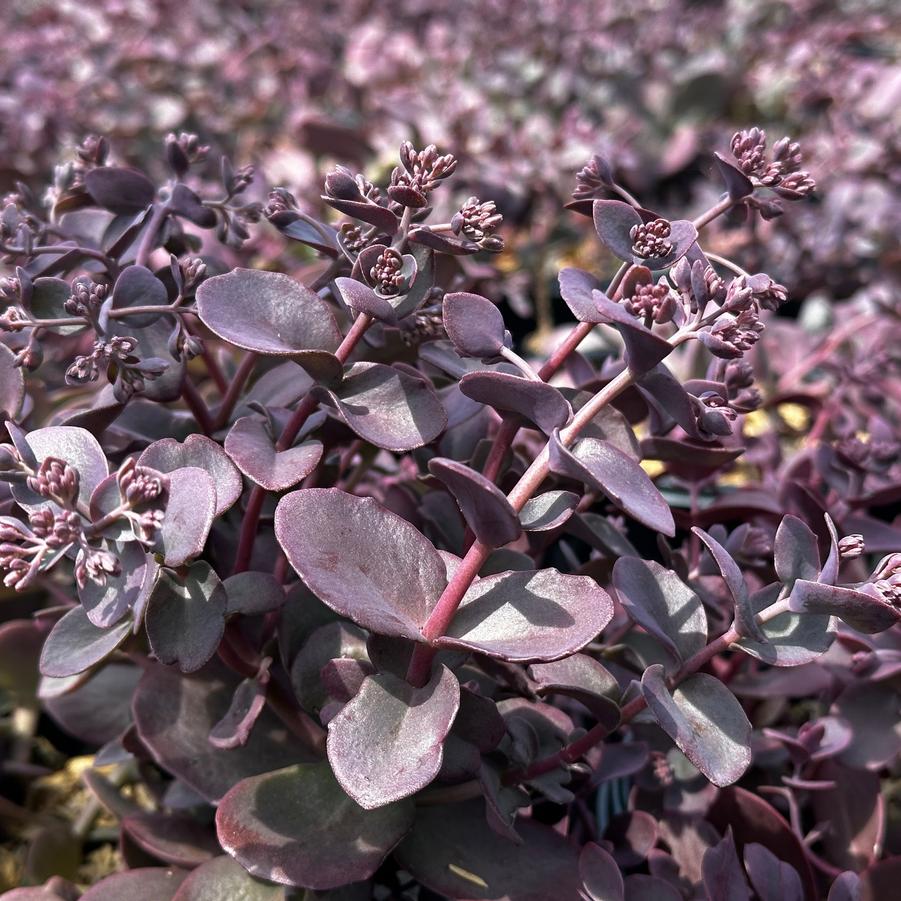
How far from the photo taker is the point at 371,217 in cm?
60

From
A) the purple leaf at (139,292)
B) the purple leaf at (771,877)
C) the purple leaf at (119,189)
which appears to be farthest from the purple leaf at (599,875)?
the purple leaf at (119,189)

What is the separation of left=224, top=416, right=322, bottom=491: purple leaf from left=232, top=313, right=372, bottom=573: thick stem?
0.01m

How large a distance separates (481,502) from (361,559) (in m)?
0.10

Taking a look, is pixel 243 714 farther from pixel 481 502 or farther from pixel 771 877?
pixel 771 877

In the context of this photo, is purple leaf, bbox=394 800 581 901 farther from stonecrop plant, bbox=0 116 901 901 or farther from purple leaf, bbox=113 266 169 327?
purple leaf, bbox=113 266 169 327

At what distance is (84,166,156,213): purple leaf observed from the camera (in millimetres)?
747

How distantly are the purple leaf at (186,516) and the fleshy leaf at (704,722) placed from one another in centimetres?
29

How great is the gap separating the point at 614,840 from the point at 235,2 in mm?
2976

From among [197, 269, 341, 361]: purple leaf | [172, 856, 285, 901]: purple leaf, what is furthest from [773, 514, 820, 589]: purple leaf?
[172, 856, 285, 901]: purple leaf

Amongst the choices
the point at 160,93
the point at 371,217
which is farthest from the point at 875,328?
the point at 160,93

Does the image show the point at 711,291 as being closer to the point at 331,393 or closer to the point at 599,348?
the point at 331,393

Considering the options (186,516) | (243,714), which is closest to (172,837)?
(243,714)

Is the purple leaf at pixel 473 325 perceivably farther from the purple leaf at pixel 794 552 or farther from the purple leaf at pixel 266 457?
the purple leaf at pixel 794 552

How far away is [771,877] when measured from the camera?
671mm
